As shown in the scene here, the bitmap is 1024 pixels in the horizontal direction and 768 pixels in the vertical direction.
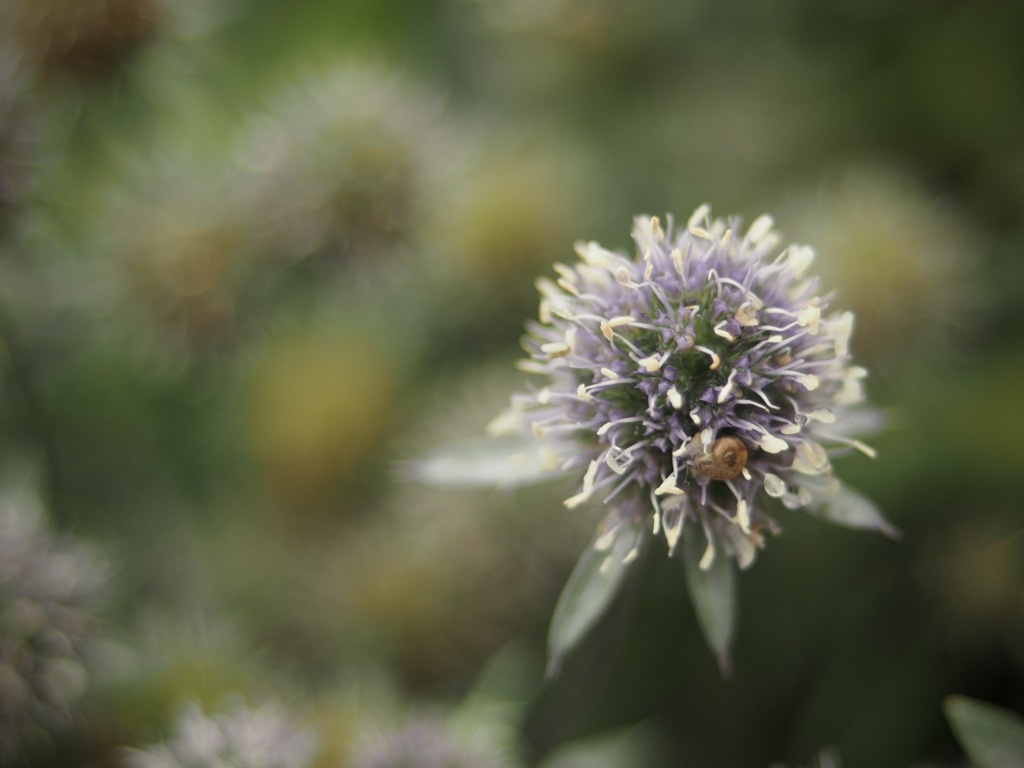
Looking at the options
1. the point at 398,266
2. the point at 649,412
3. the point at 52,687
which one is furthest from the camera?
the point at 398,266

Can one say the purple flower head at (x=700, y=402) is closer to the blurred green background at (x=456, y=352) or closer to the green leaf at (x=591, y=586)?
the green leaf at (x=591, y=586)

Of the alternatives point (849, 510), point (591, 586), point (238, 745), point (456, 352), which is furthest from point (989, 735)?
point (456, 352)

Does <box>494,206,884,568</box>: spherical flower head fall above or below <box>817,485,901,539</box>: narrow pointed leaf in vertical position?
above

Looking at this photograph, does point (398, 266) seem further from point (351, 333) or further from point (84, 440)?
point (84, 440)

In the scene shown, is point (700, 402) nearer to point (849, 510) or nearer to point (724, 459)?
point (724, 459)

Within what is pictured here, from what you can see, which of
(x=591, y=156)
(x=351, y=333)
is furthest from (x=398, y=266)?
(x=591, y=156)

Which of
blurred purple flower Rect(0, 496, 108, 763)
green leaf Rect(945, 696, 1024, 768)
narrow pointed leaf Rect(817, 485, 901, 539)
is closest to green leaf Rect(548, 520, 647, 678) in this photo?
narrow pointed leaf Rect(817, 485, 901, 539)

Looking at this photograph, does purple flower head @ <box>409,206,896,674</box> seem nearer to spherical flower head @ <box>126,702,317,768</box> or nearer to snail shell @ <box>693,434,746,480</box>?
snail shell @ <box>693,434,746,480</box>
